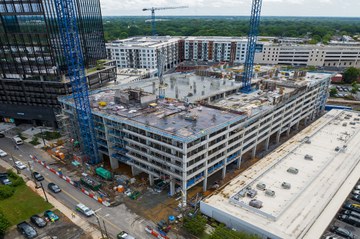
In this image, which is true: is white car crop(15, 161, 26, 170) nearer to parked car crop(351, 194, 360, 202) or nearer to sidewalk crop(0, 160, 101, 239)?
sidewalk crop(0, 160, 101, 239)

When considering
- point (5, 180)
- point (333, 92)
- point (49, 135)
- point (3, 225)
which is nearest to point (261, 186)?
point (3, 225)

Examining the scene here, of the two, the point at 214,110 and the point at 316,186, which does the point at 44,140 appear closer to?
the point at 214,110

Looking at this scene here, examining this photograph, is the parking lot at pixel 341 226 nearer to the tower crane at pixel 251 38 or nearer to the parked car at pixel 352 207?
the parked car at pixel 352 207

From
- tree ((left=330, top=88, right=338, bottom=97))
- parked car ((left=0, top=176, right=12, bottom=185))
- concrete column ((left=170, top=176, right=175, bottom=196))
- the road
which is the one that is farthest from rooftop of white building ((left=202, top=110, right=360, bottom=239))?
tree ((left=330, top=88, right=338, bottom=97))

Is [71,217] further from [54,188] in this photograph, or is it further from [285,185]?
[285,185]

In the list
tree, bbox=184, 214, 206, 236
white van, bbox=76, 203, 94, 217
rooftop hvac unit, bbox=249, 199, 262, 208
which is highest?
rooftop hvac unit, bbox=249, 199, 262, 208

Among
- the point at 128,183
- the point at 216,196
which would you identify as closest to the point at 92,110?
the point at 128,183
